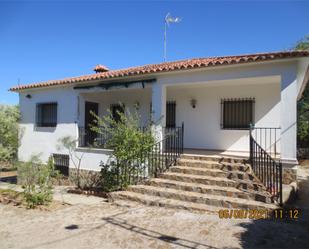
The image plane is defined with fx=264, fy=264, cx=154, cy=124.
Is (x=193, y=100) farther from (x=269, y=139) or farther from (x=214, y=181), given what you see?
(x=214, y=181)

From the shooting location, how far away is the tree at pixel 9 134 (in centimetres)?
1391

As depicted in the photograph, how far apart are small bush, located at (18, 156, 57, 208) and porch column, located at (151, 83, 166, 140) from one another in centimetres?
366

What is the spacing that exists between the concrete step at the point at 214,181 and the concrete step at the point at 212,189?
136 mm

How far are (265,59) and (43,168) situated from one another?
22.9 feet

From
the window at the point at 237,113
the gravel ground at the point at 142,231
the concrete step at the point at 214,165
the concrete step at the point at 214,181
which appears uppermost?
the window at the point at 237,113

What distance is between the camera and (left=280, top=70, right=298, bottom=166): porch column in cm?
709

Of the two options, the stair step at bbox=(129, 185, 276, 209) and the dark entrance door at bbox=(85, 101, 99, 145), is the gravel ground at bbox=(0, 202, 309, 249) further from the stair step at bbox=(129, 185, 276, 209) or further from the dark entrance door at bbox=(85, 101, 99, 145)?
the dark entrance door at bbox=(85, 101, 99, 145)

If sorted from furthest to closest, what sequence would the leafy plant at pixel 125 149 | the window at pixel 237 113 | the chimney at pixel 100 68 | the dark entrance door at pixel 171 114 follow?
the chimney at pixel 100 68 < the dark entrance door at pixel 171 114 < the window at pixel 237 113 < the leafy plant at pixel 125 149

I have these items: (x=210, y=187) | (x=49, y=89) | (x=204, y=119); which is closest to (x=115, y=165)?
(x=210, y=187)

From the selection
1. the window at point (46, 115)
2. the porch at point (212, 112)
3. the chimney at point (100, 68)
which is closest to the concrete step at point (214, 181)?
the porch at point (212, 112)

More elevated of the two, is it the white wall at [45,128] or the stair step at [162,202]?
the white wall at [45,128]

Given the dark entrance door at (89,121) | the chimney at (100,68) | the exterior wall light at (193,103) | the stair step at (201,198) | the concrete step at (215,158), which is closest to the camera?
the stair step at (201,198)

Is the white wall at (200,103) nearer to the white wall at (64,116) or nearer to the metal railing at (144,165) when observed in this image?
the white wall at (64,116)
